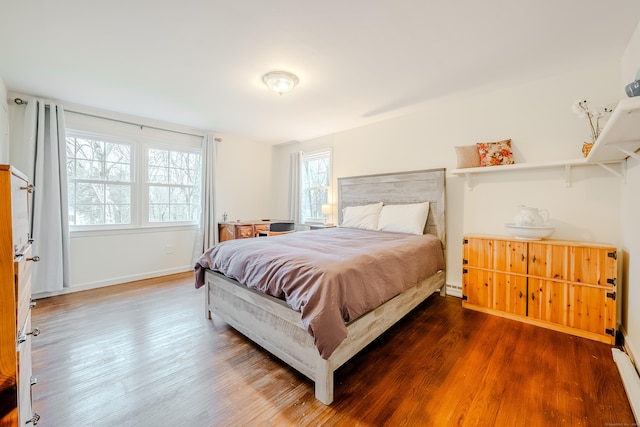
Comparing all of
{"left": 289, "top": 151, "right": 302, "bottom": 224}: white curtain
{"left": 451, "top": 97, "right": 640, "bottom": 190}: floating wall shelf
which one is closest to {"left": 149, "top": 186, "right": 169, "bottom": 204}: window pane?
{"left": 289, "top": 151, "right": 302, "bottom": 224}: white curtain

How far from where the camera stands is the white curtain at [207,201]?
14.5 feet

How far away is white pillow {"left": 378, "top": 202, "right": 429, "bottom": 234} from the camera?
3121 mm

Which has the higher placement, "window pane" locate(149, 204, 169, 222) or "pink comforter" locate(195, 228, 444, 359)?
"window pane" locate(149, 204, 169, 222)

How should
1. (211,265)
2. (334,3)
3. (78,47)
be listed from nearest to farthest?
(334,3) < (78,47) < (211,265)

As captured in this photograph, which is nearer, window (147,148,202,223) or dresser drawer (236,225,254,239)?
window (147,148,202,223)

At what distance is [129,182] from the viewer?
152 inches

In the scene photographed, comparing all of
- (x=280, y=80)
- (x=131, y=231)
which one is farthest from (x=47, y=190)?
(x=280, y=80)

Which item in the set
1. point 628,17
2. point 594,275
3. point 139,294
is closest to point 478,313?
point 594,275

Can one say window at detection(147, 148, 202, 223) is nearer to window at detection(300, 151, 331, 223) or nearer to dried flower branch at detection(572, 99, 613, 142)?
window at detection(300, 151, 331, 223)

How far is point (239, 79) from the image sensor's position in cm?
263

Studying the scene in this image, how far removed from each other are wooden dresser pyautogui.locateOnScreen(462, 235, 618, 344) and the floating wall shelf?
0.71 meters

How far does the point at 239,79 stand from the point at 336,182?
2374mm

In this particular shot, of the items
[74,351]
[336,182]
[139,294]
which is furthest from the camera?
[336,182]

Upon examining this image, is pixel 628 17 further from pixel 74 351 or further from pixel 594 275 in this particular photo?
pixel 74 351
